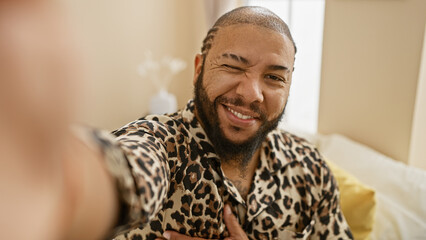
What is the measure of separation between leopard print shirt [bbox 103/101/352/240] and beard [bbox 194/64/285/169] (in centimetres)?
3

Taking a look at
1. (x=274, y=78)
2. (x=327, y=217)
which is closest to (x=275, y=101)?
(x=274, y=78)

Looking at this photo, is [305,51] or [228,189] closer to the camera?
[228,189]

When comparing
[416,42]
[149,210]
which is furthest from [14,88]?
[416,42]

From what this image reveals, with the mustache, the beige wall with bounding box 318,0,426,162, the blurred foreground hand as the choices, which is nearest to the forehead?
the mustache

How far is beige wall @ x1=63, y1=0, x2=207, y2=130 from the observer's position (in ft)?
9.48

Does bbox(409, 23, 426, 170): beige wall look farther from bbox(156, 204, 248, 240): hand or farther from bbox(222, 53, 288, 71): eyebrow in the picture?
bbox(156, 204, 248, 240): hand

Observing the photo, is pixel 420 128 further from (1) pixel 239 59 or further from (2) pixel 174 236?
(2) pixel 174 236

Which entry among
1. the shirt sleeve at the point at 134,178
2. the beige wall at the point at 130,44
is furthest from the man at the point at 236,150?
the beige wall at the point at 130,44

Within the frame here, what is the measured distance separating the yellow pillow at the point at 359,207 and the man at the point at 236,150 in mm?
317

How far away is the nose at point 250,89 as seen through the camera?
0.97 metres

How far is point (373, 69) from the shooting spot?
6.30ft

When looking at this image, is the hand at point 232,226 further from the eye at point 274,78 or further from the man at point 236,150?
the eye at point 274,78

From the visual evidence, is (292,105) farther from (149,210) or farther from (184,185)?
(149,210)

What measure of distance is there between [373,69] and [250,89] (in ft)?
3.94
